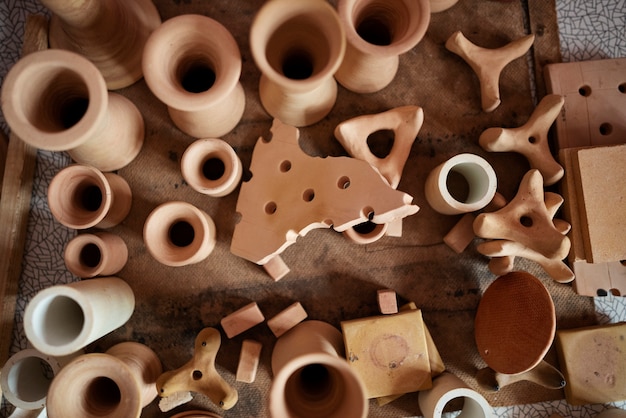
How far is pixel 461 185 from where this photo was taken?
1.10m

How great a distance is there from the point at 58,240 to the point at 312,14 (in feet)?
2.51

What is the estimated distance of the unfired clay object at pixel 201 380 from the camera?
0.95 m

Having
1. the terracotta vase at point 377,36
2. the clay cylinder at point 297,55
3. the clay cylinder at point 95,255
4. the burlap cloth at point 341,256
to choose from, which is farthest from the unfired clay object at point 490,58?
the clay cylinder at point 95,255

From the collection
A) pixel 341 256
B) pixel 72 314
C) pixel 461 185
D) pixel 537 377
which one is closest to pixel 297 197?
pixel 341 256

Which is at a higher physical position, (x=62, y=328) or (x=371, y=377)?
(x=62, y=328)

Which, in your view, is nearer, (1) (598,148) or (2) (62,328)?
(2) (62,328)

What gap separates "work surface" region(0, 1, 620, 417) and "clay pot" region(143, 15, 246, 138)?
0.28 ft

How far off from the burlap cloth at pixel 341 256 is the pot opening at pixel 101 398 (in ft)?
0.44

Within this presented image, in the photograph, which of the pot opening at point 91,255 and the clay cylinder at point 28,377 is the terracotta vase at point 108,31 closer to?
the pot opening at point 91,255

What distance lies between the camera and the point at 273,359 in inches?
38.8

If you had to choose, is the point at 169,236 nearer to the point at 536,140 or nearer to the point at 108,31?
the point at 108,31

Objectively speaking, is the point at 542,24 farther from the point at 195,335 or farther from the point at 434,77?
the point at 195,335

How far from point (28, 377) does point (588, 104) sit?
1.43m

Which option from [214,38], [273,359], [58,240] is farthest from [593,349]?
[58,240]
